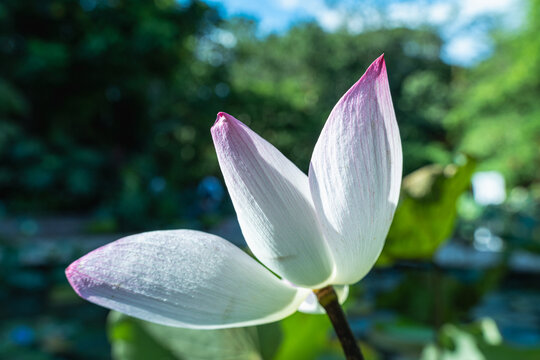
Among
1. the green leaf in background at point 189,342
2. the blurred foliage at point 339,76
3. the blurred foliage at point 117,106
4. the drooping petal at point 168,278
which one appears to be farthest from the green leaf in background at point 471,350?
the blurred foliage at point 339,76

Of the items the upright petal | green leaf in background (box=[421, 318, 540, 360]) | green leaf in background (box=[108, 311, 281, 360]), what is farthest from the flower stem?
green leaf in background (box=[421, 318, 540, 360])

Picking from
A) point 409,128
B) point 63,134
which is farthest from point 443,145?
point 63,134

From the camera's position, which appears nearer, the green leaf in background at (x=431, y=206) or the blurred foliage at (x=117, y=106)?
the green leaf in background at (x=431, y=206)

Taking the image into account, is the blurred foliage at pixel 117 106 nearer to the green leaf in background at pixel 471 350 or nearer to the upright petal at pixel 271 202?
the green leaf in background at pixel 471 350

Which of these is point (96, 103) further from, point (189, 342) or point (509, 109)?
point (509, 109)

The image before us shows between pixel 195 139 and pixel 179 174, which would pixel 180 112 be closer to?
pixel 195 139

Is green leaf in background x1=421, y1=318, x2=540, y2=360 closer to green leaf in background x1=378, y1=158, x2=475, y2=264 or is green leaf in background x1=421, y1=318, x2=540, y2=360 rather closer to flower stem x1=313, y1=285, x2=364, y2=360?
green leaf in background x1=378, y1=158, x2=475, y2=264
